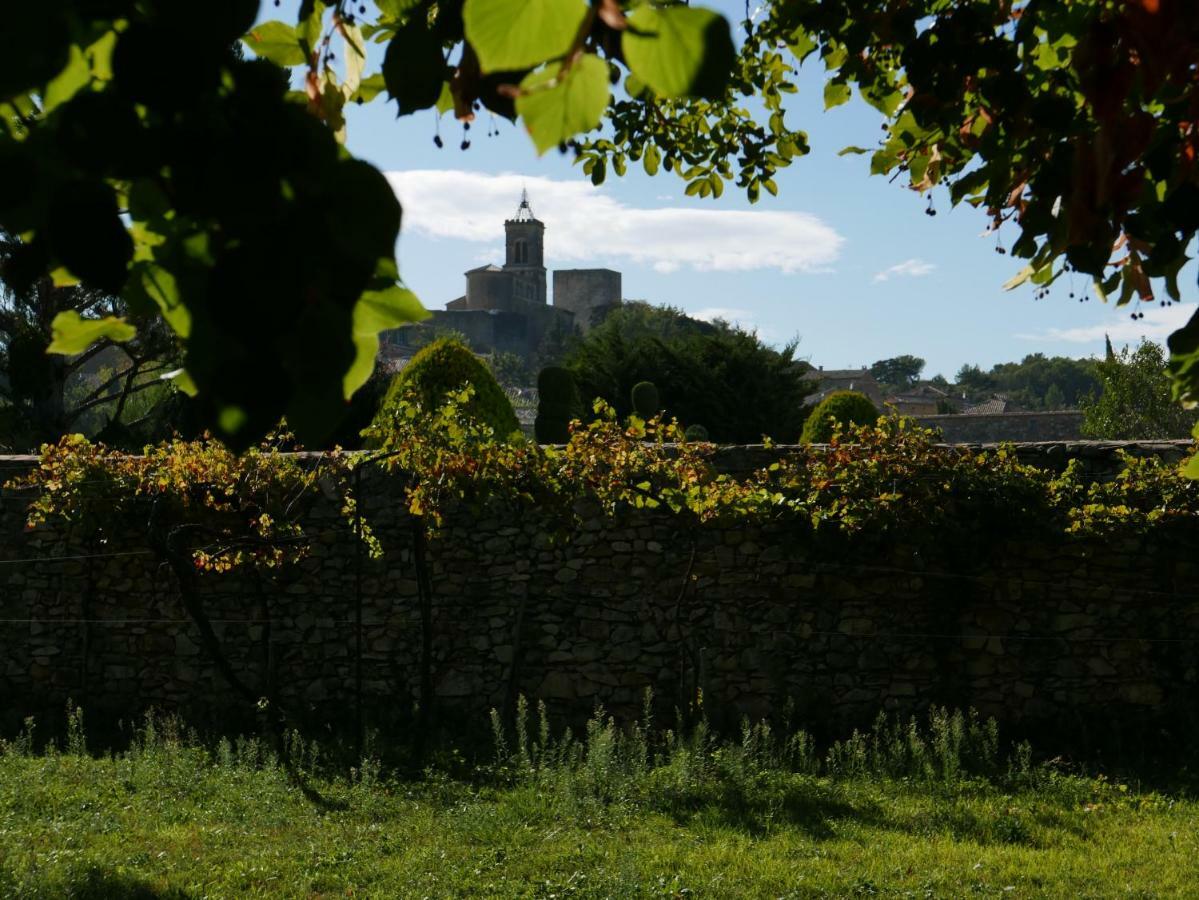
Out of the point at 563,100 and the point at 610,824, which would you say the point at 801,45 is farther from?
the point at 610,824

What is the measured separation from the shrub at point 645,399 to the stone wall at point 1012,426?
20.7 metres

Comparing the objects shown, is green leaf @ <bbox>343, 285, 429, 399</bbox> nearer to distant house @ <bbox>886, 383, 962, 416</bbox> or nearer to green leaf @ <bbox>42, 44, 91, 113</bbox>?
green leaf @ <bbox>42, 44, 91, 113</bbox>

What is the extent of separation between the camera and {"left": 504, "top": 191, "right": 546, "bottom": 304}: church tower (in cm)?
8200

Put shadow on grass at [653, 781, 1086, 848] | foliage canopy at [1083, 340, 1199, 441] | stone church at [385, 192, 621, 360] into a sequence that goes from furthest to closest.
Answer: stone church at [385, 192, 621, 360] → foliage canopy at [1083, 340, 1199, 441] → shadow on grass at [653, 781, 1086, 848]

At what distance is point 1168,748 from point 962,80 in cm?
555

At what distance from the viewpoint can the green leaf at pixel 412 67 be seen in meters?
1.21

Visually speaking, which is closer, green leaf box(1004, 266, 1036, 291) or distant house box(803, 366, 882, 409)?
green leaf box(1004, 266, 1036, 291)

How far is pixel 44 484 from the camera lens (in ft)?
26.1

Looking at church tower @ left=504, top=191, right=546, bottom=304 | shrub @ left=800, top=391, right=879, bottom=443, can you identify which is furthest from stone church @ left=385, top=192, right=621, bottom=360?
shrub @ left=800, top=391, right=879, bottom=443

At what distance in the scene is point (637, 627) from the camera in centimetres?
745

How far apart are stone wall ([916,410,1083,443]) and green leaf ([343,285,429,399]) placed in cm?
3875

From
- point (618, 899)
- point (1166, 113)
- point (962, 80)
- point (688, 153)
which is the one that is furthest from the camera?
point (688, 153)

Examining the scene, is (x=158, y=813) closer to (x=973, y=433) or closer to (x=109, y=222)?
(x=109, y=222)

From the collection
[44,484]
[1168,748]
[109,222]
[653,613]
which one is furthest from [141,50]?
[44,484]
